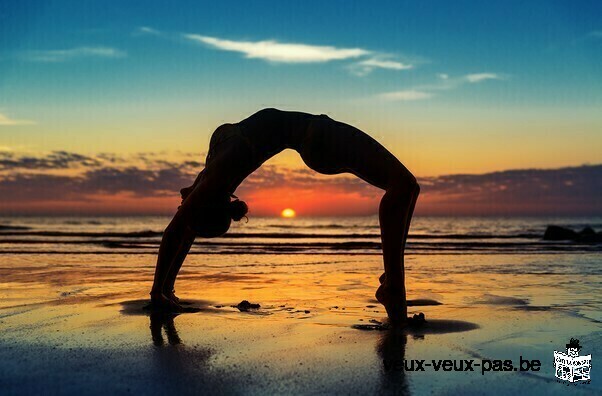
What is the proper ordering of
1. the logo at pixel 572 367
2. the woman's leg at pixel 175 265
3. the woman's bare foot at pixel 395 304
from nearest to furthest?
1. the logo at pixel 572 367
2. the woman's bare foot at pixel 395 304
3. the woman's leg at pixel 175 265

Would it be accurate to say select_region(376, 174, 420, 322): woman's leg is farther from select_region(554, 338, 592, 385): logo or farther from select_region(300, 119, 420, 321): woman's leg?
select_region(554, 338, 592, 385): logo

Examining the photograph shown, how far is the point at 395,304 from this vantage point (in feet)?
14.0

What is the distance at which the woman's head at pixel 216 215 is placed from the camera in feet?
15.4

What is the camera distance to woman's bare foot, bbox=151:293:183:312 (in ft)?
15.7

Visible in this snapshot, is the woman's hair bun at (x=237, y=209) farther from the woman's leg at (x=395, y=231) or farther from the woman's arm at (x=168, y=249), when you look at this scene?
the woman's leg at (x=395, y=231)

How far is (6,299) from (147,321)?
189cm

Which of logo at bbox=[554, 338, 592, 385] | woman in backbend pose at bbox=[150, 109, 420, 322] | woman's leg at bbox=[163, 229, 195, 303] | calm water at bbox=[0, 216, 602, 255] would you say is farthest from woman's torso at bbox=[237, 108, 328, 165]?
calm water at bbox=[0, 216, 602, 255]

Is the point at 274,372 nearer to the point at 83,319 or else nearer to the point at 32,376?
the point at 32,376

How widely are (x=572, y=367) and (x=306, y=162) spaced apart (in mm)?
2374

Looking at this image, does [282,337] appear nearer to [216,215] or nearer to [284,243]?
[216,215]

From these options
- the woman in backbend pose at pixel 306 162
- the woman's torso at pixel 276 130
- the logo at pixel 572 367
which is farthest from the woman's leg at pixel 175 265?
the logo at pixel 572 367

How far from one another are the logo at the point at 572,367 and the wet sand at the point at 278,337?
5cm

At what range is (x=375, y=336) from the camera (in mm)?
3736

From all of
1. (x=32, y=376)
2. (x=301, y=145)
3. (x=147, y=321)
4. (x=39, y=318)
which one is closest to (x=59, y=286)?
(x=39, y=318)
